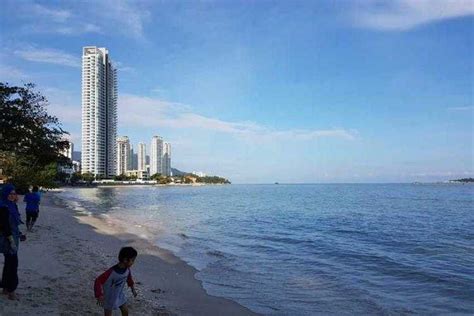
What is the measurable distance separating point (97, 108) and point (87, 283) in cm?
16829

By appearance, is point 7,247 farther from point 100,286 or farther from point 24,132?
point 24,132

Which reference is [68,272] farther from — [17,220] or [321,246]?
[321,246]

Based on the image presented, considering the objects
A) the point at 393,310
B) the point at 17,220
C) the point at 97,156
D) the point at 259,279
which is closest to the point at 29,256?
the point at 17,220

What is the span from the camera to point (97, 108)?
550ft

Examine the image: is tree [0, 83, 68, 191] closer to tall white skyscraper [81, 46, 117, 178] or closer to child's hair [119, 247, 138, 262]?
child's hair [119, 247, 138, 262]

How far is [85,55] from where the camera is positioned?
15700 cm

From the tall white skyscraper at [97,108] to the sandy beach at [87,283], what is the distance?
15539 centimetres

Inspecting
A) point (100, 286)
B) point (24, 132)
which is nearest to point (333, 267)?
point (100, 286)

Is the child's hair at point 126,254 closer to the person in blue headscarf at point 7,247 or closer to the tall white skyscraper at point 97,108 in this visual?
the person in blue headscarf at point 7,247

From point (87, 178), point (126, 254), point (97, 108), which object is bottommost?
point (126, 254)

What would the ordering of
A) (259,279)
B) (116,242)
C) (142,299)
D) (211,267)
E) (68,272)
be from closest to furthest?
(142,299) → (68,272) → (259,279) → (211,267) → (116,242)

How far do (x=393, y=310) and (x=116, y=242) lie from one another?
12.8m

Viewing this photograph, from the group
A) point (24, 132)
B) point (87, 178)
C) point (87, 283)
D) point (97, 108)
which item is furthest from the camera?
point (87, 178)

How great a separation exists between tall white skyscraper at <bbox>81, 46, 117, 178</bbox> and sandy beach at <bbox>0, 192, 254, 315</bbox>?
155 metres
